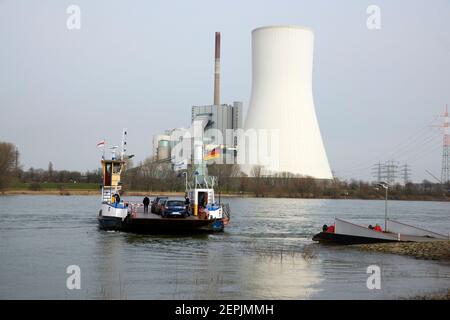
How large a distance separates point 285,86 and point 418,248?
37.1m

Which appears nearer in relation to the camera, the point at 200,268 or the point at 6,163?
the point at 200,268

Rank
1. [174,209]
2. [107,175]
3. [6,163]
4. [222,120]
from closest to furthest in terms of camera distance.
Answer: [174,209], [107,175], [6,163], [222,120]

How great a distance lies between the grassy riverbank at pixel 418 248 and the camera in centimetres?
1662


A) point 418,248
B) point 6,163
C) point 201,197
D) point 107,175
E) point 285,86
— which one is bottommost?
point 418,248

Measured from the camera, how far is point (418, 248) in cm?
1764

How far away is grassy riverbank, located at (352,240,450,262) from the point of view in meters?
16.6

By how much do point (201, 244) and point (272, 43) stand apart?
36003 millimetres

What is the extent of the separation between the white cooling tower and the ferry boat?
1118 inches

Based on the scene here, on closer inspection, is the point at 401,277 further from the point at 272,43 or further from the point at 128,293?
the point at 272,43

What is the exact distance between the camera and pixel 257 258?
54.2 ft

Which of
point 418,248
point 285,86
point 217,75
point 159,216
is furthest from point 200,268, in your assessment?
point 217,75

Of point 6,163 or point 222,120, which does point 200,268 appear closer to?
point 6,163

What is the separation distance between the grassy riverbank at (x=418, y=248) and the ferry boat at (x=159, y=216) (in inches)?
225

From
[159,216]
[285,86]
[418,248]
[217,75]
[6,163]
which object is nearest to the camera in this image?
[418,248]
